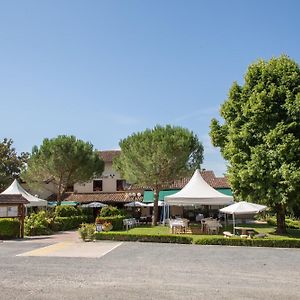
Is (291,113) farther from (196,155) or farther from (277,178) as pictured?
(196,155)

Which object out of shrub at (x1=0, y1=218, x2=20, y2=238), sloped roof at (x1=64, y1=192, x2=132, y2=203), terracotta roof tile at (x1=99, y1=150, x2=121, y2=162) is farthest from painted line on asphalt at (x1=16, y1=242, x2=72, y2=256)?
terracotta roof tile at (x1=99, y1=150, x2=121, y2=162)

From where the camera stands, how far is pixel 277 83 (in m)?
25.3

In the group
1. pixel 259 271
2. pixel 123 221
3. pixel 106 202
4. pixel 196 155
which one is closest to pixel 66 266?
pixel 259 271

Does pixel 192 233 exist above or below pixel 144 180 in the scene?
below

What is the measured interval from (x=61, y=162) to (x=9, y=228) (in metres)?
17.7

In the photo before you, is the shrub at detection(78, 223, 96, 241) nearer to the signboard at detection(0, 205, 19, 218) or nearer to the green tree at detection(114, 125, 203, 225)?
the signboard at detection(0, 205, 19, 218)

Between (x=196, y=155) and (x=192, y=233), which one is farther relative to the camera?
(x=196, y=155)

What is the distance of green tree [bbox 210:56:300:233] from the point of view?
75.9ft

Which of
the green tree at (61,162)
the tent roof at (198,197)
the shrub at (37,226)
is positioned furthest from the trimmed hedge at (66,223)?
the tent roof at (198,197)

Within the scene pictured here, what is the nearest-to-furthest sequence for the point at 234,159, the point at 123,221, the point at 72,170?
the point at 234,159 < the point at 123,221 < the point at 72,170

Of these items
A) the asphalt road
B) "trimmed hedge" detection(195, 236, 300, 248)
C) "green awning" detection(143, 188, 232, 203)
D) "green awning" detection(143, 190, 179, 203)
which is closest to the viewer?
the asphalt road

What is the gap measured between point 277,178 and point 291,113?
412 cm

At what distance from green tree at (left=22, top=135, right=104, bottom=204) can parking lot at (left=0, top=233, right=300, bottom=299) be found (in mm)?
23540

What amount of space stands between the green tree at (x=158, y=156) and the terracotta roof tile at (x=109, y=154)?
14296 mm
